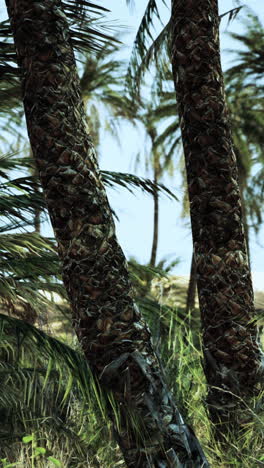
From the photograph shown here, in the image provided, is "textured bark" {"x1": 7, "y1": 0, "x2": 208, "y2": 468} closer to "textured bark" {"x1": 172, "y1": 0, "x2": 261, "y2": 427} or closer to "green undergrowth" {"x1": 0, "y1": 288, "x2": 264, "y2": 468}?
"green undergrowth" {"x1": 0, "y1": 288, "x2": 264, "y2": 468}

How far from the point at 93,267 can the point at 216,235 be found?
149 centimetres

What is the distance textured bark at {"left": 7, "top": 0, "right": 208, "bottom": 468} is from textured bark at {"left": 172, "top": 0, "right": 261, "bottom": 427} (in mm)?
1085

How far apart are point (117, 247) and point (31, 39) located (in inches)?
65.7

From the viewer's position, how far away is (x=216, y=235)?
19.6 ft

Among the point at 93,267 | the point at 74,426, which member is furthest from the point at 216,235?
the point at 74,426

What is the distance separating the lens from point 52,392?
6.38 metres

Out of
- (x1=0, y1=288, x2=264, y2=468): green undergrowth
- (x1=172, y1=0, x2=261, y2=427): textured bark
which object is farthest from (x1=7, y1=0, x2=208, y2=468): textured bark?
(x1=172, y1=0, x2=261, y2=427): textured bark

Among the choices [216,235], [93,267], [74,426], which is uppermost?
[216,235]

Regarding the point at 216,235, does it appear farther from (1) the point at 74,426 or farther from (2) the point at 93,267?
(1) the point at 74,426

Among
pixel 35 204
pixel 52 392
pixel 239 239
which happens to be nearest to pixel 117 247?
pixel 239 239

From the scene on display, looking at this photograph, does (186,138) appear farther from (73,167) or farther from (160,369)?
Result: (160,369)

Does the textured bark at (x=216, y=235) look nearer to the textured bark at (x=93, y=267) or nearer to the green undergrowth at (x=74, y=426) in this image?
the green undergrowth at (x=74, y=426)

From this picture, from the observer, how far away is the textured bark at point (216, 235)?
5.97 meters

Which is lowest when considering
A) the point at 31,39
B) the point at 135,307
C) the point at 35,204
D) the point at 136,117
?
the point at 135,307
